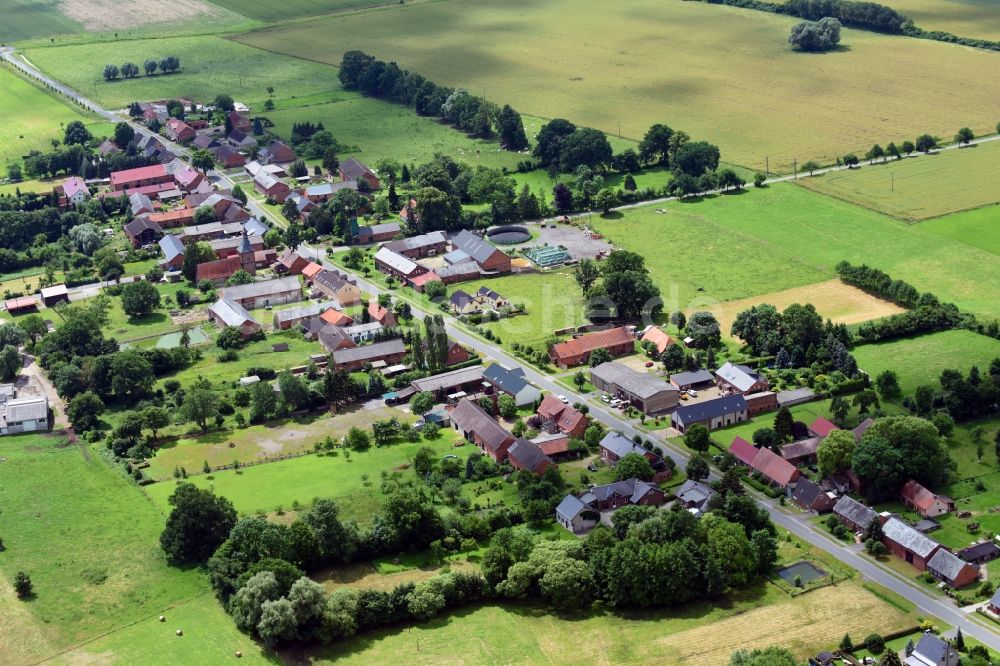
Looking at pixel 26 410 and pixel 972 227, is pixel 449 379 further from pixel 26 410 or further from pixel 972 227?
pixel 972 227

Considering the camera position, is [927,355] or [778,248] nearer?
[927,355]

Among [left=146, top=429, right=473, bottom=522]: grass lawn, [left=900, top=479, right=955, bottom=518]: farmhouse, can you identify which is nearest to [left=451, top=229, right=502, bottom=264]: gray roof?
[left=146, top=429, right=473, bottom=522]: grass lawn

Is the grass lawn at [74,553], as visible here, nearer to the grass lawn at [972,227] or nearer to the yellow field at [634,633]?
the yellow field at [634,633]

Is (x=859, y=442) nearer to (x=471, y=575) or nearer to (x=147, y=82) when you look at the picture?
(x=471, y=575)

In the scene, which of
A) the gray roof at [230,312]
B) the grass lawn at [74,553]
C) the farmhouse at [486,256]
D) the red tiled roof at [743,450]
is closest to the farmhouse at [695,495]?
the red tiled roof at [743,450]

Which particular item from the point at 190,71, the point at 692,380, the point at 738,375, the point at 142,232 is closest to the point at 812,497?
the point at 738,375

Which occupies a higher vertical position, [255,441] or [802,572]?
[802,572]

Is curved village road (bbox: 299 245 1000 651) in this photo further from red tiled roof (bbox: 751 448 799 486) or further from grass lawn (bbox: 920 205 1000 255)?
grass lawn (bbox: 920 205 1000 255)
